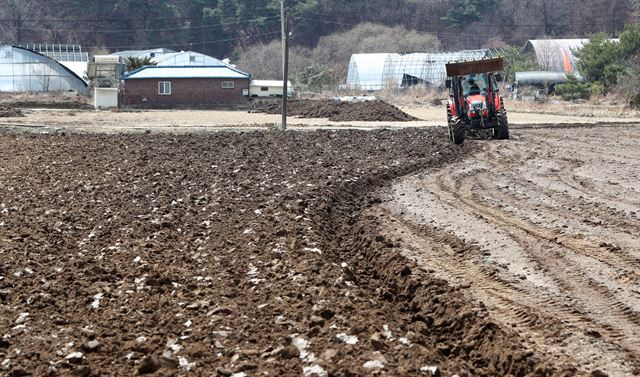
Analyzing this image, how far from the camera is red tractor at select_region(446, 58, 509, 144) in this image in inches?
1059

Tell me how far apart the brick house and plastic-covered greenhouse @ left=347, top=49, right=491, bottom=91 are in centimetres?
1992

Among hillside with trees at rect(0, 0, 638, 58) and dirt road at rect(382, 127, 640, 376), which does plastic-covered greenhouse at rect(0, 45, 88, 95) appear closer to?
hillside with trees at rect(0, 0, 638, 58)

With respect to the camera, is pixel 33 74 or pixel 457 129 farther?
pixel 33 74

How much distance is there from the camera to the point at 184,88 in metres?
64.8

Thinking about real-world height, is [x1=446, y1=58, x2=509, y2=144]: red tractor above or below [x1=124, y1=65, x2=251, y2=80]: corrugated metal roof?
below

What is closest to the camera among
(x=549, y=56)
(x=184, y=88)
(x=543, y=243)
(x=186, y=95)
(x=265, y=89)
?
(x=543, y=243)

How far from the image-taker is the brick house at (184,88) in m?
63.8

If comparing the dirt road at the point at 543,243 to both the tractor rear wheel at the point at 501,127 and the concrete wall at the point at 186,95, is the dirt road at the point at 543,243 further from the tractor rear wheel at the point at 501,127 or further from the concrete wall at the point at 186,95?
the concrete wall at the point at 186,95

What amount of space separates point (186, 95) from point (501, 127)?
39826mm

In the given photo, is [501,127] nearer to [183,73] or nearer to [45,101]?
[183,73]

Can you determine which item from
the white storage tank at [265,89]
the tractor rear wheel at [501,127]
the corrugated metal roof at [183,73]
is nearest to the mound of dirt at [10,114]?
the corrugated metal roof at [183,73]

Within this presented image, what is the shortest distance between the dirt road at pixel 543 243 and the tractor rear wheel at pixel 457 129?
4105mm

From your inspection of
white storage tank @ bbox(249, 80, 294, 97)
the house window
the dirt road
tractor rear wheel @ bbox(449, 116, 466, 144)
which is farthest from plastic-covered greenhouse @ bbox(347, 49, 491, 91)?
the dirt road

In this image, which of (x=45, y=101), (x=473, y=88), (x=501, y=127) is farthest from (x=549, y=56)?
(x=473, y=88)
